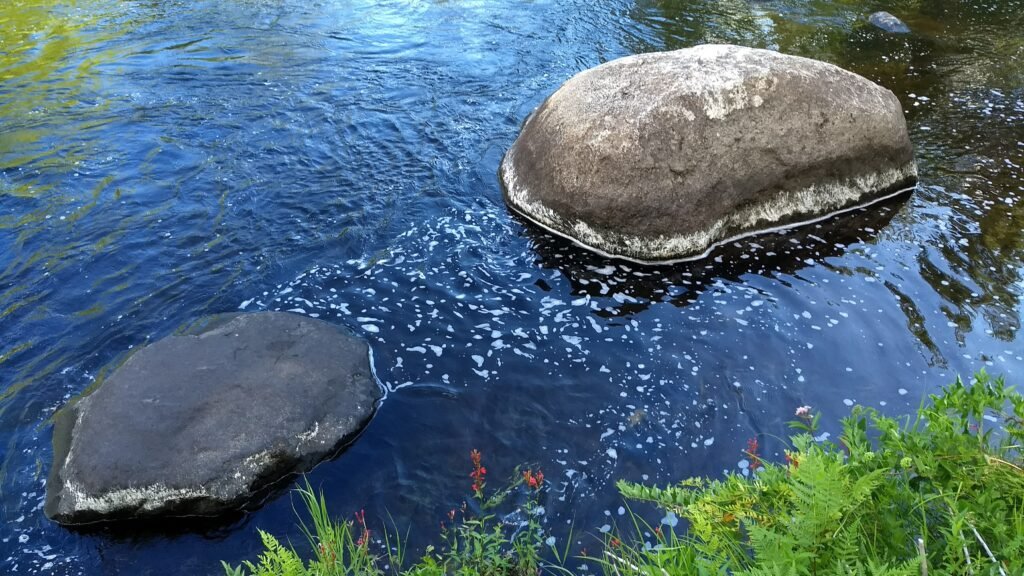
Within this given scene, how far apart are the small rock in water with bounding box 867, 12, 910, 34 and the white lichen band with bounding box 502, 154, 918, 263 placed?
7227mm

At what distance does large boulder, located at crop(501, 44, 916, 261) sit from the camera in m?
7.97

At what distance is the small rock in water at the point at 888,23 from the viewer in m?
14.9

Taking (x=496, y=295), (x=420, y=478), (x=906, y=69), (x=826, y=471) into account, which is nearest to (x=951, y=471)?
(x=826, y=471)

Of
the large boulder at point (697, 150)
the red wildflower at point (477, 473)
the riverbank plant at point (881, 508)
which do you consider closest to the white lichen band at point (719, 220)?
the large boulder at point (697, 150)

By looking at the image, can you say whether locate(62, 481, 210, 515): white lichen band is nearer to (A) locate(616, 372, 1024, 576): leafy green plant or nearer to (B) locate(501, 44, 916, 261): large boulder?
(A) locate(616, 372, 1024, 576): leafy green plant

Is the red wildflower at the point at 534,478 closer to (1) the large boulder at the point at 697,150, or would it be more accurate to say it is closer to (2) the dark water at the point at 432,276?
(2) the dark water at the point at 432,276

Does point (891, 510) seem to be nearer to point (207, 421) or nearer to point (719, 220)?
point (207, 421)

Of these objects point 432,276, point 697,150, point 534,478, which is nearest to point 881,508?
point 534,478

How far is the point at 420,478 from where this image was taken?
5566 millimetres

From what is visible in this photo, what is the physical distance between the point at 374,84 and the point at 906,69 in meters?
9.33

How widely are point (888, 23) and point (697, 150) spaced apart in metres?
9.88

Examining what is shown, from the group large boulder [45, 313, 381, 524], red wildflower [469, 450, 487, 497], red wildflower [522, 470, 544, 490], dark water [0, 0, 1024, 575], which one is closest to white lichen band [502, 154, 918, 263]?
dark water [0, 0, 1024, 575]

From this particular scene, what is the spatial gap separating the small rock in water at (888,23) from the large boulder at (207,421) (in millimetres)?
13601

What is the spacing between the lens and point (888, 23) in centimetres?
1505
